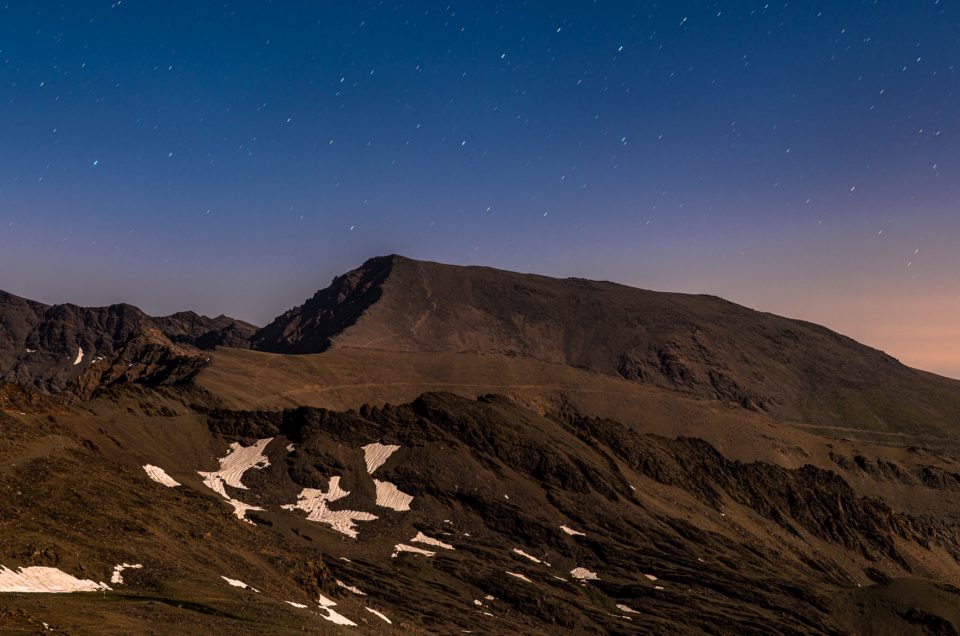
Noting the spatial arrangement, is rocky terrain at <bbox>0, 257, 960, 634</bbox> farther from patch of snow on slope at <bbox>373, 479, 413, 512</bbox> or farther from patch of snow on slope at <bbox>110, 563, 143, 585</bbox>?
patch of snow on slope at <bbox>373, 479, 413, 512</bbox>

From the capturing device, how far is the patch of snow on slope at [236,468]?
132 meters

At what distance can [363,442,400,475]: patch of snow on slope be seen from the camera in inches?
6063

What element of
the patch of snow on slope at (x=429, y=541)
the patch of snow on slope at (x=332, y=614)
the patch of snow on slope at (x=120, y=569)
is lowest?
the patch of snow on slope at (x=429, y=541)

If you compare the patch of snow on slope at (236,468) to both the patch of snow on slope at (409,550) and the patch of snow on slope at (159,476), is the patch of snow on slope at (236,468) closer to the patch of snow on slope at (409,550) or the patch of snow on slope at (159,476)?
the patch of snow on slope at (159,476)

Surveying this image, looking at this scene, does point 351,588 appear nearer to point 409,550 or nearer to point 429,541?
point 409,550

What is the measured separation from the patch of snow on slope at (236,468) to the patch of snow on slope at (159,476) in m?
7.09

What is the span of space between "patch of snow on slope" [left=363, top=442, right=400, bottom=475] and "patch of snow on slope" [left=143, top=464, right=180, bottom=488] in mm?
34165

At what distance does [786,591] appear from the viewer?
13488 cm

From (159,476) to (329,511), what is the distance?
24.6m

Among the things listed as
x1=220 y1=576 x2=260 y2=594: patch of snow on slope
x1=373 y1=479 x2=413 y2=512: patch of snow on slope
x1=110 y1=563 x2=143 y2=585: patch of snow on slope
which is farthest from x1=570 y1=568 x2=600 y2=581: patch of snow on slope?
x1=110 y1=563 x2=143 y2=585: patch of snow on slope

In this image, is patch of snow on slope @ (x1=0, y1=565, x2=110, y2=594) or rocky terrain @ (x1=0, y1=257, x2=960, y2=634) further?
rocky terrain @ (x1=0, y1=257, x2=960, y2=634)

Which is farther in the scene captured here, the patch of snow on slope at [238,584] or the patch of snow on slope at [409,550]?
the patch of snow on slope at [409,550]

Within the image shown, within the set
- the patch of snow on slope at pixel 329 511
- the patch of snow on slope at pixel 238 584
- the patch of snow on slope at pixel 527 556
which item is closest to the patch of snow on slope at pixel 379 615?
the patch of snow on slope at pixel 238 584

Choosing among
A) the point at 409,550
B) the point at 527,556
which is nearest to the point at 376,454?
the point at 409,550
